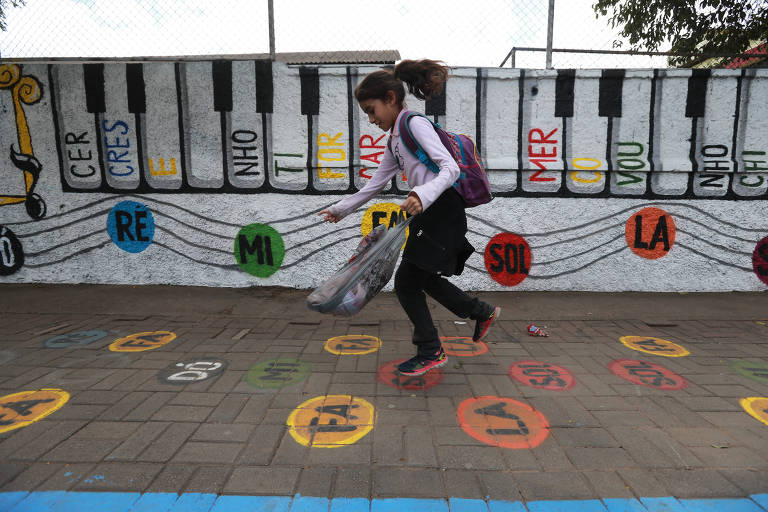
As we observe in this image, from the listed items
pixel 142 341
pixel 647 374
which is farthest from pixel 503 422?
pixel 142 341

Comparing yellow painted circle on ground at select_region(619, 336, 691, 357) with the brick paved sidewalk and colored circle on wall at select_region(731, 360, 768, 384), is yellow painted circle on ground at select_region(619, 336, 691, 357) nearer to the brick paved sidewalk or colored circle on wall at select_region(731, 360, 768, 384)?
the brick paved sidewalk

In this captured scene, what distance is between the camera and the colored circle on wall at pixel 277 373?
250cm

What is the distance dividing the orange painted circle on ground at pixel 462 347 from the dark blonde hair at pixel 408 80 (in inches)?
71.8

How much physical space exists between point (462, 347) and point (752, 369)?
195cm

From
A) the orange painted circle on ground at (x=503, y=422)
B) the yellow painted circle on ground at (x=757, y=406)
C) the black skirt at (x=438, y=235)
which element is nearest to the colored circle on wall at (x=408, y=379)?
the orange painted circle on ground at (x=503, y=422)

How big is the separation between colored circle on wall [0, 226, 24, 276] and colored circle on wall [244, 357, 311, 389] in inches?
167

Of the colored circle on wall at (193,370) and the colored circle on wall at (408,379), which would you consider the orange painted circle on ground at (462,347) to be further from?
the colored circle on wall at (193,370)

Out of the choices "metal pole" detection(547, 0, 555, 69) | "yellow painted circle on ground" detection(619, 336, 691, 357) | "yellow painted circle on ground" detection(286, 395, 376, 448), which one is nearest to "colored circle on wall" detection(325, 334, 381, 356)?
"yellow painted circle on ground" detection(286, 395, 376, 448)

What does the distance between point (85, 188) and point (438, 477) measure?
5291 mm

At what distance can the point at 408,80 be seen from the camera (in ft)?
7.72

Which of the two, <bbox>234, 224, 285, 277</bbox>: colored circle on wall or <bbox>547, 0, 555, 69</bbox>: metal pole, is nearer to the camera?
<bbox>547, 0, 555, 69</bbox>: metal pole

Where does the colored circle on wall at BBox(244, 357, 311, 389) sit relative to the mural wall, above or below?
below

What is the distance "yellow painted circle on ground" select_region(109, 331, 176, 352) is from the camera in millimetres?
3094

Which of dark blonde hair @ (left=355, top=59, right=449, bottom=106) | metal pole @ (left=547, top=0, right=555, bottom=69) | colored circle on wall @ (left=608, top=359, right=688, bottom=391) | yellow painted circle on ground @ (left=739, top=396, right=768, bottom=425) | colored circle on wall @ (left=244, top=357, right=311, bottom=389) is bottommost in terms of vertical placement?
yellow painted circle on ground @ (left=739, top=396, right=768, bottom=425)
